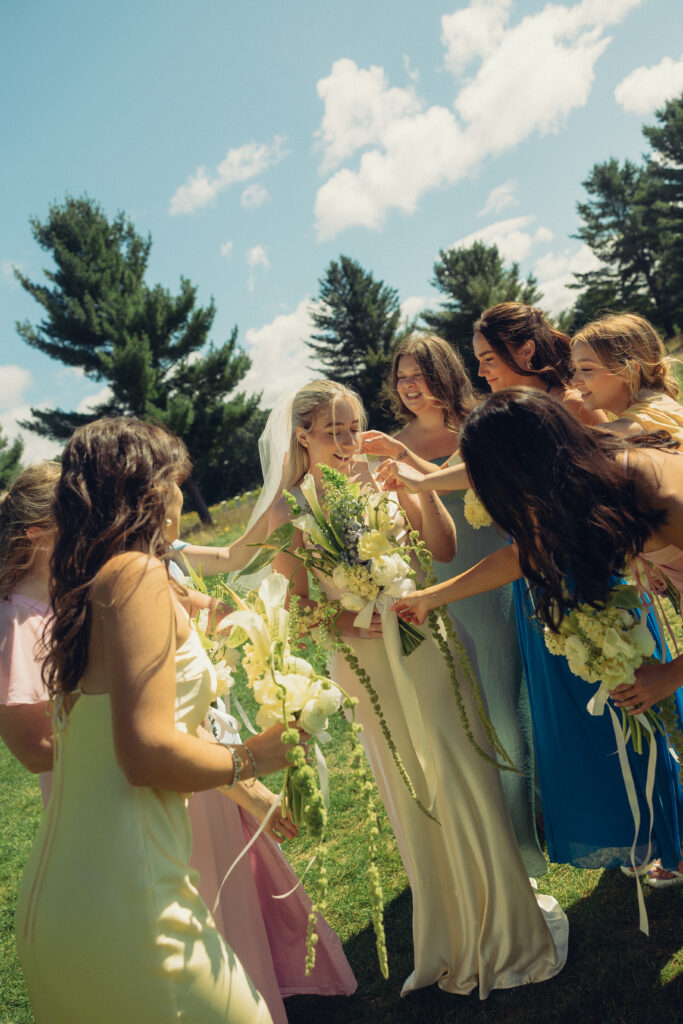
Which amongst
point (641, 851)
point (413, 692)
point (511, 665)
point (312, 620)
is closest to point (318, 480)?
point (312, 620)

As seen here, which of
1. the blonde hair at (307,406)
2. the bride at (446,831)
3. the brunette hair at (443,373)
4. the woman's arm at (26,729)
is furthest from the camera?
the brunette hair at (443,373)

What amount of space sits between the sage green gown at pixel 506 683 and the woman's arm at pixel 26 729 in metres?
2.17

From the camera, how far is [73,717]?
78.5 inches

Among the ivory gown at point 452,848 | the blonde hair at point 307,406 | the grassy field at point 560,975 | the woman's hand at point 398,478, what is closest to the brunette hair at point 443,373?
the blonde hair at point 307,406

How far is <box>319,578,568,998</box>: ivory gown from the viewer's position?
329 cm

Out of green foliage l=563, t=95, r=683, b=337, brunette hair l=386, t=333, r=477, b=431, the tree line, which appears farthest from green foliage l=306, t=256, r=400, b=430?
brunette hair l=386, t=333, r=477, b=431

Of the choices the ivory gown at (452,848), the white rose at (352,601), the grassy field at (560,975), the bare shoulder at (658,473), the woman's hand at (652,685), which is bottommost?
the grassy field at (560,975)

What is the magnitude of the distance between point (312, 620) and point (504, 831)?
138 cm

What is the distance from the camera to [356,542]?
3.08 metres

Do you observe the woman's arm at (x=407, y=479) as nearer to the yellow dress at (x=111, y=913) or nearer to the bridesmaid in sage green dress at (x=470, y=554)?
the bridesmaid in sage green dress at (x=470, y=554)

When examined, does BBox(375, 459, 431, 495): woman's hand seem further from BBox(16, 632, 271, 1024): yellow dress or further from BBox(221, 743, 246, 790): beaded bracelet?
BBox(16, 632, 271, 1024): yellow dress

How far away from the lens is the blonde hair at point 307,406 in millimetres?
3789

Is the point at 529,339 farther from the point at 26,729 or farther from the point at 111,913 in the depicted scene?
the point at 111,913

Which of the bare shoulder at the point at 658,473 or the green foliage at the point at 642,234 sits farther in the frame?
the green foliage at the point at 642,234
